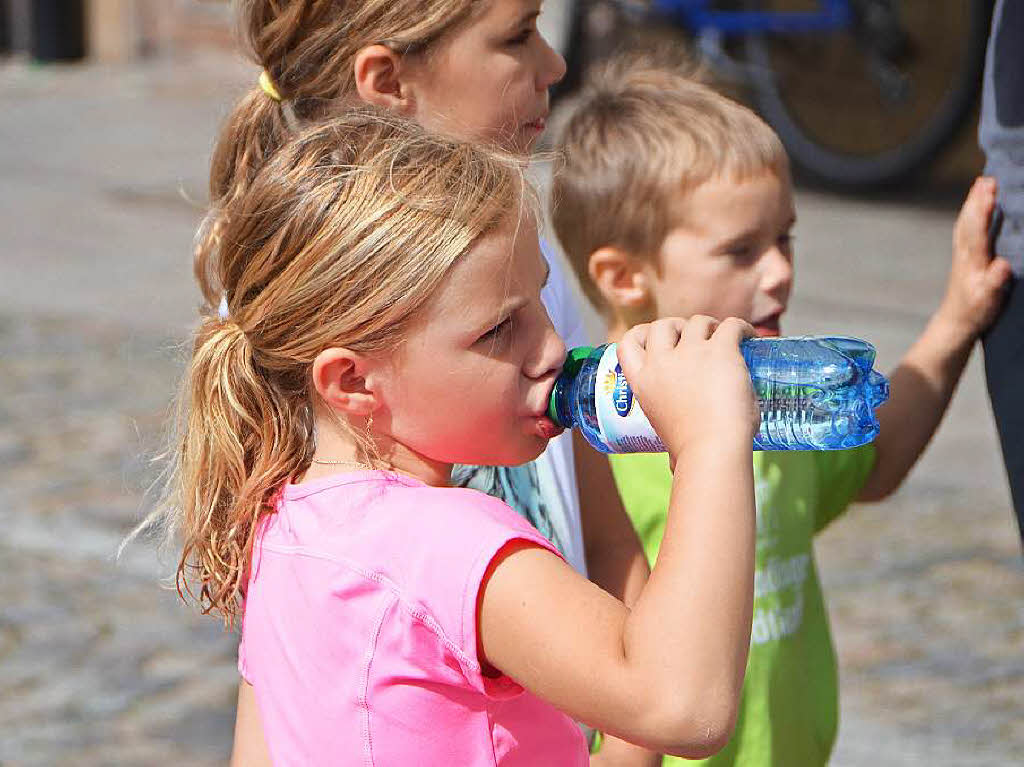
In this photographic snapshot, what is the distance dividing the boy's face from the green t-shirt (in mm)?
242

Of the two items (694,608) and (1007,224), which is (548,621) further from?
(1007,224)

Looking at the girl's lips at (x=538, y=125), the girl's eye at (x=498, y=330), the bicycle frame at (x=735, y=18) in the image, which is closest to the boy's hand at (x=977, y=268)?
the girl's lips at (x=538, y=125)

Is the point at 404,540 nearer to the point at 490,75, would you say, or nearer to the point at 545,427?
the point at 545,427

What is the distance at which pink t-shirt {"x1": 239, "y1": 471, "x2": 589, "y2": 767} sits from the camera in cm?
166

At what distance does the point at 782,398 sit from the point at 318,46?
2.99 ft

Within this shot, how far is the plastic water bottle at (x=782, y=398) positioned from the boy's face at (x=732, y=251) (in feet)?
2.09

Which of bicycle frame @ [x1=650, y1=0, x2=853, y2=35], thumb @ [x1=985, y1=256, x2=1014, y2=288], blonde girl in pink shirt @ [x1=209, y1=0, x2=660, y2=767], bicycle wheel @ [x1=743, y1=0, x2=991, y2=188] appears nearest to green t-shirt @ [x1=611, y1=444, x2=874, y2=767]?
blonde girl in pink shirt @ [x1=209, y1=0, x2=660, y2=767]

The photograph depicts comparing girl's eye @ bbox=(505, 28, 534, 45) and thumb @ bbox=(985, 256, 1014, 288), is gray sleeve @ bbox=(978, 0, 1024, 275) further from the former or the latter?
girl's eye @ bbox=(505, 28, 534, 45)

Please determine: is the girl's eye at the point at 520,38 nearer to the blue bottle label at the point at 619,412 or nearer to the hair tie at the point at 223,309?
the hair tie at the point at 223,309

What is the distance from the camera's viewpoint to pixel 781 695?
2.33 m

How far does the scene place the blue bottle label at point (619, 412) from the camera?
1.76 meters

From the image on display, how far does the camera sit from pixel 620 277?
8.43 feet

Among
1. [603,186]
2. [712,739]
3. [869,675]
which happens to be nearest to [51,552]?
[869,675]

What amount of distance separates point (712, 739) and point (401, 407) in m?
0.51
